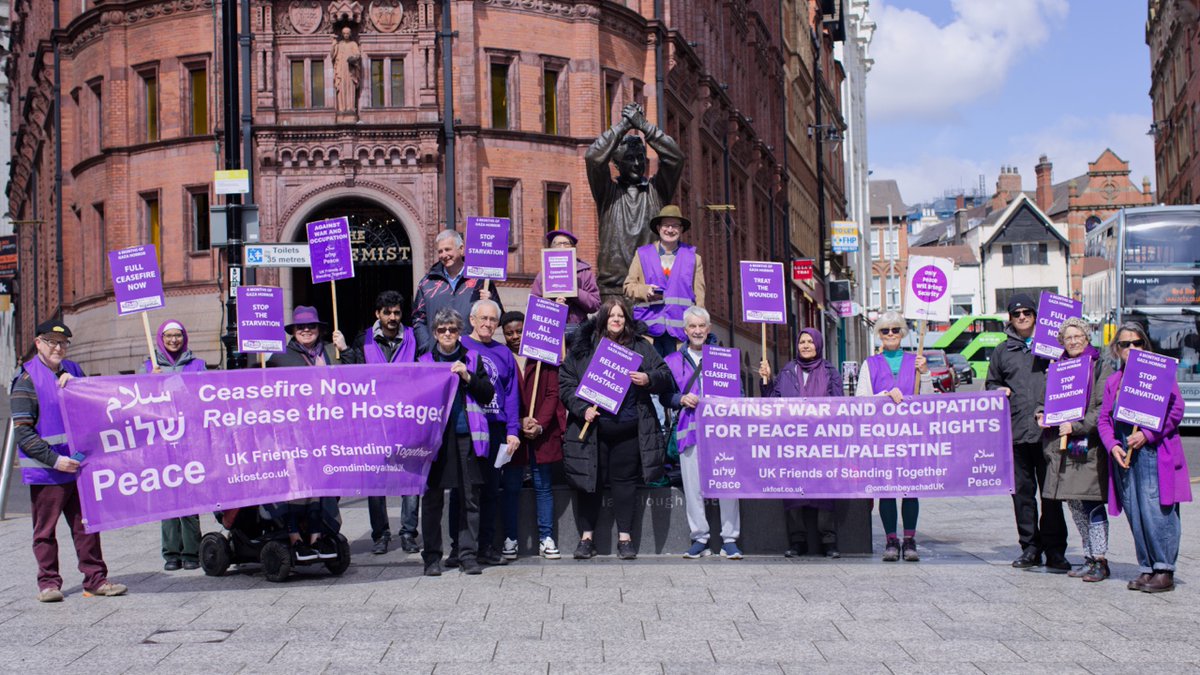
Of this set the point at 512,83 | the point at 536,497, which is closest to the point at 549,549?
the point at 536,497

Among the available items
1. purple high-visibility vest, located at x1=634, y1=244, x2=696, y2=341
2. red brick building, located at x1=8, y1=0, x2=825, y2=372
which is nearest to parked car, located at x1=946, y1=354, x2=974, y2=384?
red brick building, located at x1=8, y1=0, x2=825, y2=372

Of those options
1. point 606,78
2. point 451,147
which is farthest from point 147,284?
point 606,78

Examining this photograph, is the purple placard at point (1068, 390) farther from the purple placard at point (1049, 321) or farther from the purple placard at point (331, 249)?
the purple placard at point (331, 249)

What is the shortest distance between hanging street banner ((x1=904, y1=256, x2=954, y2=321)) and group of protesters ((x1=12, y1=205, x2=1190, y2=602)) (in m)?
1.32

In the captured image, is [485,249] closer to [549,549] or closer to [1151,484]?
[549,549]

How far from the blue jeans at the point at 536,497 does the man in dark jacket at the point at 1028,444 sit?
3511 millimetres

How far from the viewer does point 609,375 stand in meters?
11.4

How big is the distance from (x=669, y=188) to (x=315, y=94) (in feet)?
68.7

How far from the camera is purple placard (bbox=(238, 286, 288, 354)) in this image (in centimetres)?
1205

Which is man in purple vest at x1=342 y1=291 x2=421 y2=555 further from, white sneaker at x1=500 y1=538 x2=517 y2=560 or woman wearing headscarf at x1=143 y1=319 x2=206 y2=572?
woman wearing headscarf at x1=143 y1=319 x2=206 y2=572

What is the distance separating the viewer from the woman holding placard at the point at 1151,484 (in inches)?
384

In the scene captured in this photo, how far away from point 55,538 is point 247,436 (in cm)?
142

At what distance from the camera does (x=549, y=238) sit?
1280cm

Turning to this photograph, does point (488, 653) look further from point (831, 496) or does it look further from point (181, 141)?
point (181, 141)
